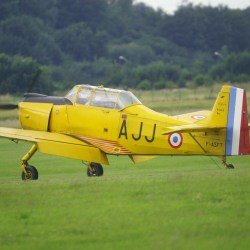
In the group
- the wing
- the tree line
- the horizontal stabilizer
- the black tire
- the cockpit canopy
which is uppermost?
the tree line

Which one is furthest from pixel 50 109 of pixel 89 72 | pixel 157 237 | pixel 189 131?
pixel 89 72

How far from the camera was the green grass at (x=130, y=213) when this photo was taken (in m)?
11.5

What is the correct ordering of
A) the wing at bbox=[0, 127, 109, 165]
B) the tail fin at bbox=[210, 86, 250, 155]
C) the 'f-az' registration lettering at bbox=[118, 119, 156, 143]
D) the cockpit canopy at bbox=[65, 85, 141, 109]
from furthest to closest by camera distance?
1. the cockpit canopy at bbox=[65, 85, 141, 109]
2. the wing at bbox=[0, 127, 109, 165]
3. the 'f-az' registration lettering at bbox=[118, 119, 156, 143]
4. the tail fin at bbox=[210, 86, 250, 155]

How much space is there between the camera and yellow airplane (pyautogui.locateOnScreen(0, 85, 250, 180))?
17.2 m

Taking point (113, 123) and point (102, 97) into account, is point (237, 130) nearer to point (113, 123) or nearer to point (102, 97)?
point (113, 123)

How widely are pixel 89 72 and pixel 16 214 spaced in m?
59.8

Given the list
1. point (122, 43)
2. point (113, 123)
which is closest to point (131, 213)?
point (113, 123)

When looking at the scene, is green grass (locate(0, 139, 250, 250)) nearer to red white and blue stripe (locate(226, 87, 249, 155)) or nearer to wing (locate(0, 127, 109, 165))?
red white and blue stripe (locate(226, 87, 249, 155))

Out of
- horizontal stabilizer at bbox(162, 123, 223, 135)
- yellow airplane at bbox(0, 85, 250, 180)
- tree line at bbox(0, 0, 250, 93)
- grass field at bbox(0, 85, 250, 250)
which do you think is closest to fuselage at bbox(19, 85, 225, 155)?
yellow airplane at bbox(0, 85, 250, 180)

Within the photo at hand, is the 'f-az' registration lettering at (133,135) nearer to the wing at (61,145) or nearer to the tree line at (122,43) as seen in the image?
the wing at (61,145)

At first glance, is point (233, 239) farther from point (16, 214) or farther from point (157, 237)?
point (16, 214)

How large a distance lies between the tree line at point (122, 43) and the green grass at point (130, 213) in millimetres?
36371

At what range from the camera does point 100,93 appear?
62.0 ft

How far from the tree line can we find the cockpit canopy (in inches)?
1252
